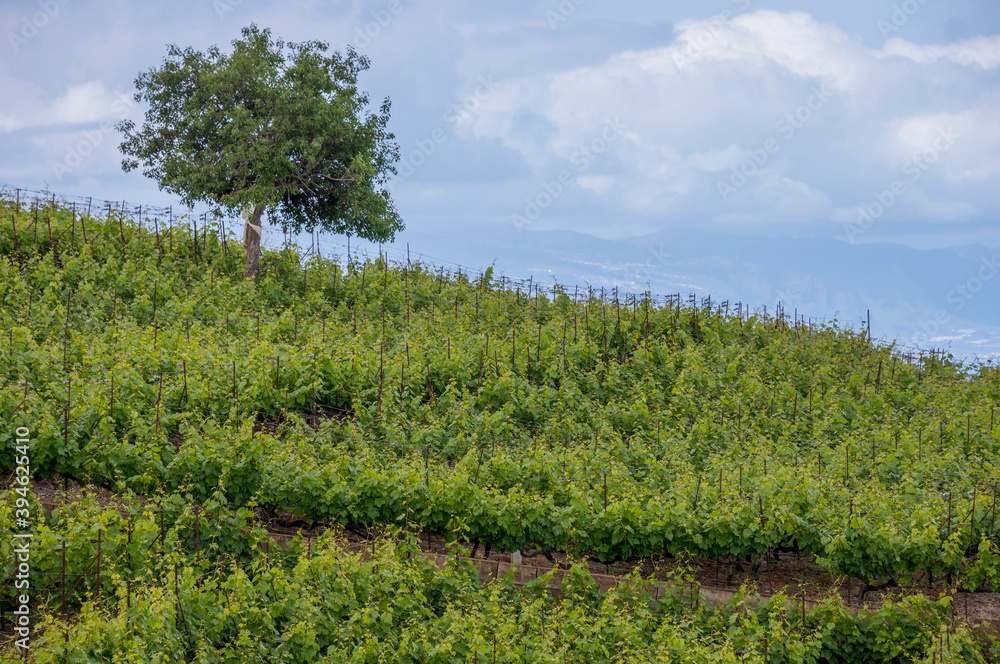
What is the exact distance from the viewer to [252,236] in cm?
2261

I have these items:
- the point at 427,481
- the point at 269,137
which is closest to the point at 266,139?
the point at 269,137

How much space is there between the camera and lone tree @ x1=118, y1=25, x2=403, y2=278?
21.7 metres

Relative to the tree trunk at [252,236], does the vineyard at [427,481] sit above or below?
below

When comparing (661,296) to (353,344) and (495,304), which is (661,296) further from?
(353,344)

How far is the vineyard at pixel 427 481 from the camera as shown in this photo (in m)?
9.51

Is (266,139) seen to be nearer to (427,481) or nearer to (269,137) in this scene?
(269,137)

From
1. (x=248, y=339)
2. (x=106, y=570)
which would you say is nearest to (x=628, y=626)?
(x=106, y=570)

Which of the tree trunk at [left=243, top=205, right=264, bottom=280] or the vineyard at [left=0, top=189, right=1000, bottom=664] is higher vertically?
the tree trunk at [left=243, top=205, right=264, bottom=280]

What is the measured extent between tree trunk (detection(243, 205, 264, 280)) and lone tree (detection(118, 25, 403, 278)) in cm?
3

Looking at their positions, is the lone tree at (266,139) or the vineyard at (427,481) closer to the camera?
the vineyard at (427,481)

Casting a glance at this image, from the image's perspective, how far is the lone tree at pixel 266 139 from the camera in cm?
2170

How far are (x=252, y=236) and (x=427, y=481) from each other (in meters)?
13.0

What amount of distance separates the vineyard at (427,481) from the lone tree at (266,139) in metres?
2.78

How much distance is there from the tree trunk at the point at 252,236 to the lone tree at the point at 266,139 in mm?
27
